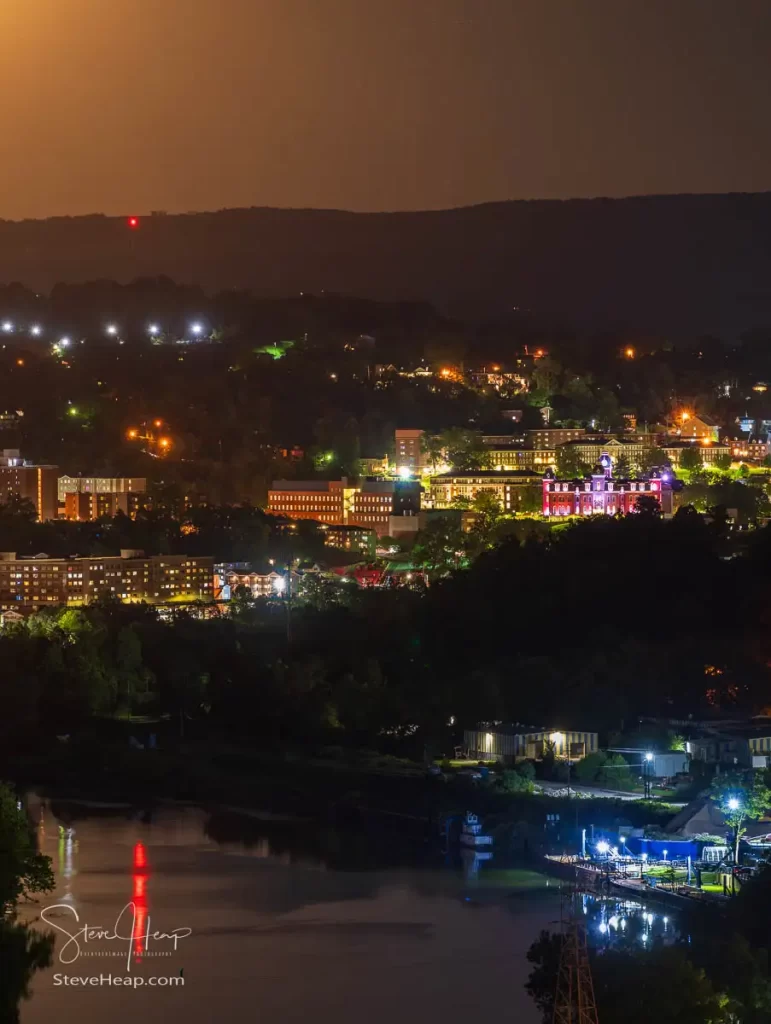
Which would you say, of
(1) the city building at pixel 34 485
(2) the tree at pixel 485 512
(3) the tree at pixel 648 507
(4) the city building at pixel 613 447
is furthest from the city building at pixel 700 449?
(1) the city building at pixel 34 485

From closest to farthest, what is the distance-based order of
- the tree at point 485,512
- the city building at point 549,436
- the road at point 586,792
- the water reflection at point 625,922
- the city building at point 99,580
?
the water reflection at point 625,922
the road at point 586,792
the city building at point 99,580
the tree at point 485,512
the city building at point 549,436

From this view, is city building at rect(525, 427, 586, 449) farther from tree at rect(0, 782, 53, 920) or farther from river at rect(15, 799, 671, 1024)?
tree at rect(0, 782, 53, 920)

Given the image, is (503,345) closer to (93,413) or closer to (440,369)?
(440,369)

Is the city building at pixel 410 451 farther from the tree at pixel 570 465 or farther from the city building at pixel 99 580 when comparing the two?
the city building at pixel 99 580

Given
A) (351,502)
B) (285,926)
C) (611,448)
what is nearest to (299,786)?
(285,926)

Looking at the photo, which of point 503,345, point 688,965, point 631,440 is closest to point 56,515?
point 631,440

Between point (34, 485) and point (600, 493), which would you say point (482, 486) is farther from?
point (34, 485)
